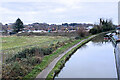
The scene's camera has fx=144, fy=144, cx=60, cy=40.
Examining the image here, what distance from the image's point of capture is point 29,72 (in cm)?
795

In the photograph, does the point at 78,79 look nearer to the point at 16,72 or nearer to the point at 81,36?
the point at 16,72

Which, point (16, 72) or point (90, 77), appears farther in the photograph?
point (90, 77)

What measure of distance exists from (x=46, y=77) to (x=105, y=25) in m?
53.2

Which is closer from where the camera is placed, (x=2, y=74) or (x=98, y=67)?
(x=2, y=74)

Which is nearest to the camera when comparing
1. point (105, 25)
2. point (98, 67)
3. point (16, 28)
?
point (98, 67)

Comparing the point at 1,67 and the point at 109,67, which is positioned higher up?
the point at 1,67

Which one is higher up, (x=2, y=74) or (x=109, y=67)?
(x=2, y=74)

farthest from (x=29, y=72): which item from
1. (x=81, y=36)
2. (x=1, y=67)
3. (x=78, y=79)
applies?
(x=81, y=36)

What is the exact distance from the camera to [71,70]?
9.65 m

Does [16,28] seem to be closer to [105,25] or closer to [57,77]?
[105,25]

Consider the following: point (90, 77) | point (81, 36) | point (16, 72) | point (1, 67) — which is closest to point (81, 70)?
point (90, 77)

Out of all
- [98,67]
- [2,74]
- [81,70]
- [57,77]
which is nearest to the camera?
[2,74]

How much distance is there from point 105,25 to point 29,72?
52.9 meters

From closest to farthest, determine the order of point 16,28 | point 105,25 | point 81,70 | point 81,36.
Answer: point 81,70 → point 81,36 → point 16,28 → point 105,25
